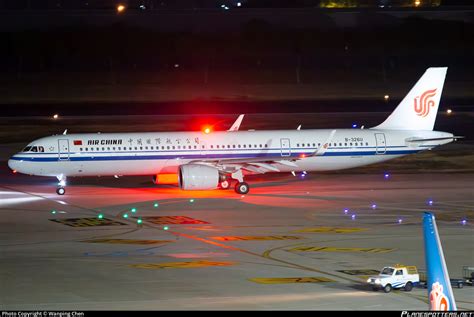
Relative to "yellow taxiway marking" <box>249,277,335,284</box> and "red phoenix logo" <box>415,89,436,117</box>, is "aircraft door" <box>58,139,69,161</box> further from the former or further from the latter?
"yellow taxiway marking" <box>249,277,335,284</box>

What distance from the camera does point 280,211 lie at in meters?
47.1

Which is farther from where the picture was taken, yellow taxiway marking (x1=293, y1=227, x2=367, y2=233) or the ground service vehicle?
yellow taxiway marking (x1=293, y1=227, x2=367, y2=233)

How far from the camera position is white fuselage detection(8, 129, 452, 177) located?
52.6 metres

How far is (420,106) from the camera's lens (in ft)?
184

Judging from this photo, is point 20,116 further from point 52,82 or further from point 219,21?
point 219,21

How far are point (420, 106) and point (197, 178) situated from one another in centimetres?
1428

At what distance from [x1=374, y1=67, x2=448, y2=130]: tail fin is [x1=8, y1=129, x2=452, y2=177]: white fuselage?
2.65 ft

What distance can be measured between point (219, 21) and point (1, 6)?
31.2 metres

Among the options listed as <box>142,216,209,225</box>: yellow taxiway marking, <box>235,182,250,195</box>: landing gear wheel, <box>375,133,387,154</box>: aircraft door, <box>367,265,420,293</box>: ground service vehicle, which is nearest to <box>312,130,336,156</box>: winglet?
<box>375,133,387,154</box>: aircraft door

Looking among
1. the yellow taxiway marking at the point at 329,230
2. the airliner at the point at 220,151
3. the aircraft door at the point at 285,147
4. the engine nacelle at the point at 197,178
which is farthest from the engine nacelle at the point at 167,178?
the yellow taxiway marking at the point at 329,230

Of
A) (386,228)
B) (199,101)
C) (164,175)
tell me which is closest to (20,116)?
(199,101)

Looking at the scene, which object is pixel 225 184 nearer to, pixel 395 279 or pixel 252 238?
pixel 252 238

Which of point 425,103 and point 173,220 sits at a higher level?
point 425,103

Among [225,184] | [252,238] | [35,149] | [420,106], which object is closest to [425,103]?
[420,106]
